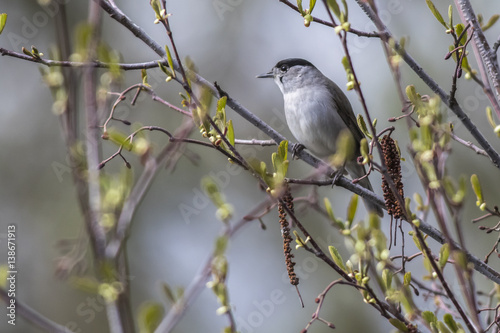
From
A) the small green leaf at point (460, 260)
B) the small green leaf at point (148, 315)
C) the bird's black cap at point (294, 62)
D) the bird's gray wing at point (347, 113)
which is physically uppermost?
the bird's black cap at point (294, 62)

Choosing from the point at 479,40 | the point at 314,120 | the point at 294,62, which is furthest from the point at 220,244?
the point at 294,62

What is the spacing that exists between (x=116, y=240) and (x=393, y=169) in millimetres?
1250

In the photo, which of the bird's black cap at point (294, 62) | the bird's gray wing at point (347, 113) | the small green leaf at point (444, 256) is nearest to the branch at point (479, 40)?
the small green leaf at point (444, 256)

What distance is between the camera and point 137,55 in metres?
10.6

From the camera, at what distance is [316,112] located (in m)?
5.24

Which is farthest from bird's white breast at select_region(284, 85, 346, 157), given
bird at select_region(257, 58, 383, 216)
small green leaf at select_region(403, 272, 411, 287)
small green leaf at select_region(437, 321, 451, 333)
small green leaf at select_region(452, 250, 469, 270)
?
small green leaf at select_region(452, 250, 469, 270)

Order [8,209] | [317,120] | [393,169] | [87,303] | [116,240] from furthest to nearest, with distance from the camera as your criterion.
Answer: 1. [8,209]
2. [87,303]
3. [317,120]
4. [393,169]
5. [116,240]

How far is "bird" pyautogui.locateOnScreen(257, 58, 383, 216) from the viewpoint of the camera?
17.0 ft

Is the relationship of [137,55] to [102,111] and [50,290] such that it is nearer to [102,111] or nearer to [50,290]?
[50,290]

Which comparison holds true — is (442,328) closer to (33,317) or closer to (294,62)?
(33,317)

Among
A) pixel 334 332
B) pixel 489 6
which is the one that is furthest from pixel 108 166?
pixel 489 6

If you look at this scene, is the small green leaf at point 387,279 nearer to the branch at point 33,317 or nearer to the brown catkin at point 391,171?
the brown catkin at point 391,171

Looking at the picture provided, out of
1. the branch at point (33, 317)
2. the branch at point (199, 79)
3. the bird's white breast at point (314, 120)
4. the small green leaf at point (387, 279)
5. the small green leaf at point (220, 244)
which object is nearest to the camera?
the branch at point (33, 317)

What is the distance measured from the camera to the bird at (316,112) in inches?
204
